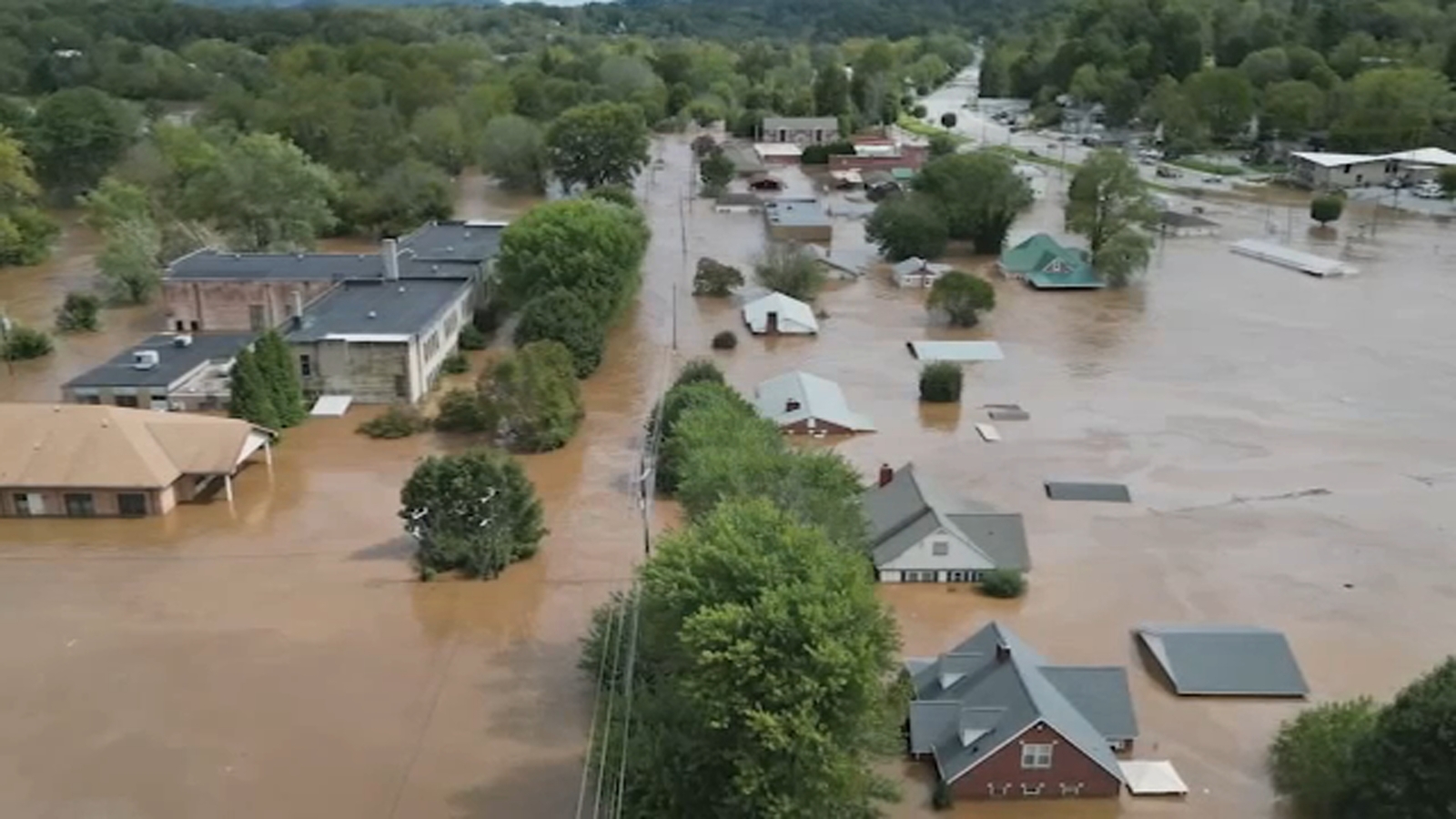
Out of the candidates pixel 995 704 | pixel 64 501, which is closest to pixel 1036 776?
pixel 995 704

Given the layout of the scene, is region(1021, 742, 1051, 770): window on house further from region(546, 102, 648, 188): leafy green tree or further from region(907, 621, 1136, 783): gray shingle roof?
region(546, 102, 648, 188): leafy green tree

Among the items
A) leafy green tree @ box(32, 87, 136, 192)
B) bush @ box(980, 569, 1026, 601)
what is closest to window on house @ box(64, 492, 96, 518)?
bush @ box(980, 569, 1026, 601)

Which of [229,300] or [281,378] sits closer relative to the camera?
[281,378]

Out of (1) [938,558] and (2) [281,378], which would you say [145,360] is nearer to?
(2) [281,378]

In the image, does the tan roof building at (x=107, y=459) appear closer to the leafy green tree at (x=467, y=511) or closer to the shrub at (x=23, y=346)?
the leafy green tree at (x=467, y=511)

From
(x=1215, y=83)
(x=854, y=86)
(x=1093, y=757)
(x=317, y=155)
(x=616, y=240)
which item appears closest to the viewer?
(x=1093, y=757)

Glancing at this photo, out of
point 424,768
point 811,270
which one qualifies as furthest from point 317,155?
point 424,768

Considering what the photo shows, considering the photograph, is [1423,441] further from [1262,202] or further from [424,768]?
[1262,202]
